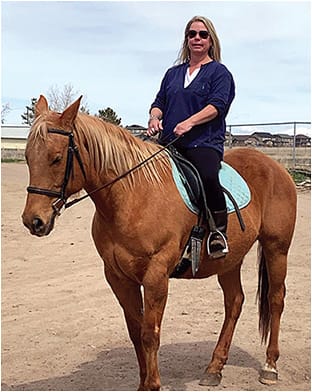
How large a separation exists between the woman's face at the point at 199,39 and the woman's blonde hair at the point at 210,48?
0.04 meters

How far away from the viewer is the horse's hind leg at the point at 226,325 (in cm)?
502

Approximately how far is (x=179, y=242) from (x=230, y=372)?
1.70m

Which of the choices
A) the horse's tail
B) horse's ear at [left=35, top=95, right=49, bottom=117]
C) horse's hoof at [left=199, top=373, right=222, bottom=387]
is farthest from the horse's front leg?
the horse's tail

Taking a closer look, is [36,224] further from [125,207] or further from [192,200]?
[192,200]

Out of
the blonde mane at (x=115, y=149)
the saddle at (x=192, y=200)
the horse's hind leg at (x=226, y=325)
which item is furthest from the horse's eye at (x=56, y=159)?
the horse's hind leg at (x=226, y=325)

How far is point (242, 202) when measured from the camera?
15.8ft

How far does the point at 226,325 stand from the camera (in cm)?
530

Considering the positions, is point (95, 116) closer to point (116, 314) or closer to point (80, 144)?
point (80, 144)

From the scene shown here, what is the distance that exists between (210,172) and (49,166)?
1238 millimetres

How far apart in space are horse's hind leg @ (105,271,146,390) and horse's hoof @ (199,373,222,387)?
26.2 inches

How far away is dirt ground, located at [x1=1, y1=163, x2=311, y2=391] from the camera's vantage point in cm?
509

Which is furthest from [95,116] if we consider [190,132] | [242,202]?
[242,202]

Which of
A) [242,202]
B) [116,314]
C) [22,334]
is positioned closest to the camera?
[242,202]

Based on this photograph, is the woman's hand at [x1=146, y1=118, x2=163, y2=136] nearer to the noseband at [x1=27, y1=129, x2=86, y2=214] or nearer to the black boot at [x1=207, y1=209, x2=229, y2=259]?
the black boot at [x1=207, y1=209, x2=229, y2=259]
